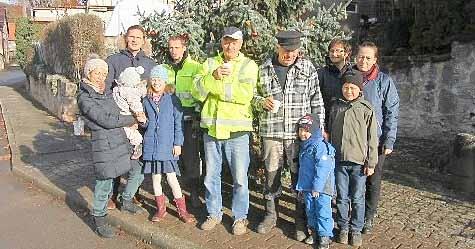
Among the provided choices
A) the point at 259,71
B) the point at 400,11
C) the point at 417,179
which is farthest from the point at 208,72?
the point at 400,11

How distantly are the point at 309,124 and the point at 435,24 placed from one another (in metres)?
6.87

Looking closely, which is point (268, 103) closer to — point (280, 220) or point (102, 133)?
point (280, 220)

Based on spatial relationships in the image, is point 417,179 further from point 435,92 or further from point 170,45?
point 170,45

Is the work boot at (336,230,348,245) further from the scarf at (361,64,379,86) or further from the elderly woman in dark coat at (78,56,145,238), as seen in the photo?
the elderly woman in dark coat at (78,56,145,238)

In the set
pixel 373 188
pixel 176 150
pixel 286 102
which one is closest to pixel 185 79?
pixel 176 150

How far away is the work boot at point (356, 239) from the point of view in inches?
173

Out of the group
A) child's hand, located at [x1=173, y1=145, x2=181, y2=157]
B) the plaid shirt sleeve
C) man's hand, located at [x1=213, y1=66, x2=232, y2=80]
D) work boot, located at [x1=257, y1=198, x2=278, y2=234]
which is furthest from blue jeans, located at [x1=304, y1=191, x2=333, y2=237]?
child's hand, located at [x1=173, y1=145, x2=181, y2=157]

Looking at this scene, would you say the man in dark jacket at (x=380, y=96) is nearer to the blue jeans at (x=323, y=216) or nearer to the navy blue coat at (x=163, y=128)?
the blue jeans at (x=323, y=216)

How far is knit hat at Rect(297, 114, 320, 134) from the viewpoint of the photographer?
4.30 meters

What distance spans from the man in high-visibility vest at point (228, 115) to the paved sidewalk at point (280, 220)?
0.30 meters

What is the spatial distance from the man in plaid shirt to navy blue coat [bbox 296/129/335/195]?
0.56 ft

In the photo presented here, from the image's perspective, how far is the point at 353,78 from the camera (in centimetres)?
419

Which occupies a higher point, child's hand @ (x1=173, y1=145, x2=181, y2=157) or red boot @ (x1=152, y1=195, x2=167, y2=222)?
→ child's hand @ (x1=173, y1=145, x2=181, y2=157)

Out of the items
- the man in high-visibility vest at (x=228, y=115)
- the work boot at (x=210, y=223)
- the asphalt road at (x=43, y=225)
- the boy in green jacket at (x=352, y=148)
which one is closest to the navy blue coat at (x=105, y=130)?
the asphalt road at (x=43, y=225)
